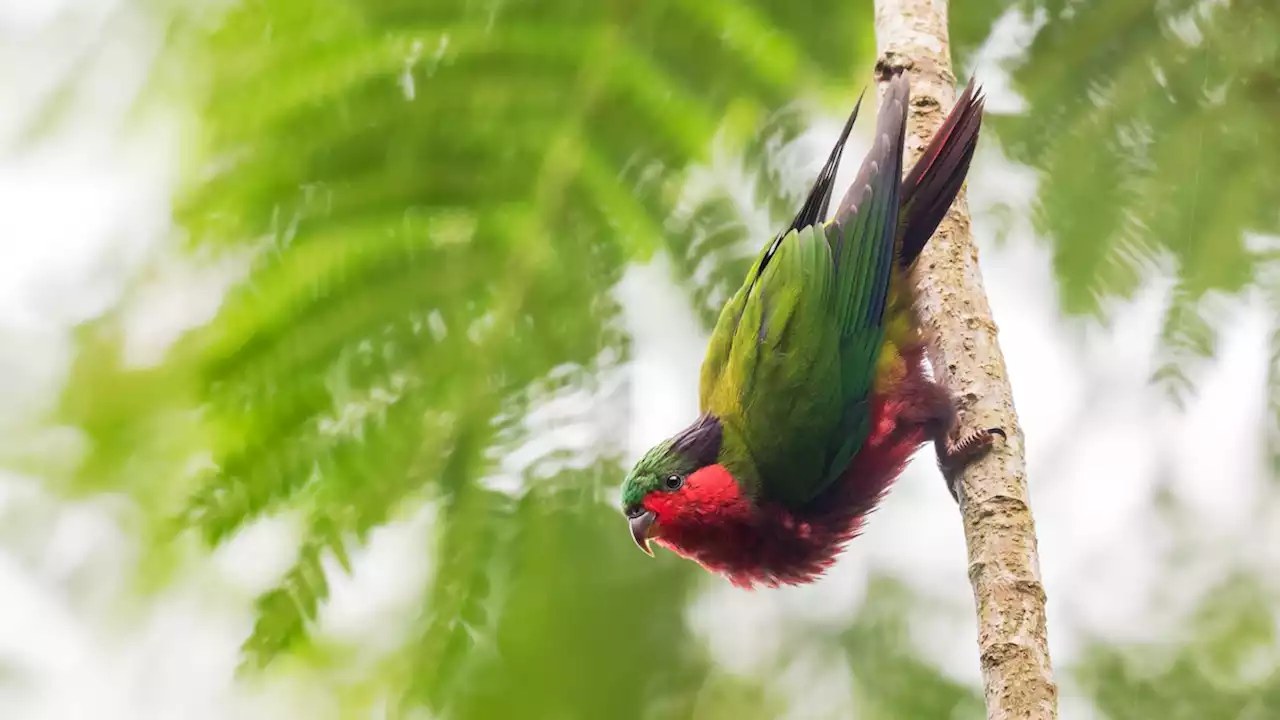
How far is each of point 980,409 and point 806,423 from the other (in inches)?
27.1

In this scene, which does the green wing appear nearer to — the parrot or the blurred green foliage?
the parrot

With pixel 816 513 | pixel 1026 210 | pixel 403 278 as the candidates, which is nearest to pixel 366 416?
pixel 403 278

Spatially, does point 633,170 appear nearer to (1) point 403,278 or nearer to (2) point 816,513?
(1) point 403,278

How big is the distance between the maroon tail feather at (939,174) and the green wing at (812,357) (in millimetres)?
101

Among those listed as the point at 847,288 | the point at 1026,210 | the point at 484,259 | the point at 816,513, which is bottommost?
the point at 816,513

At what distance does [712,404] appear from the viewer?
9.50ft

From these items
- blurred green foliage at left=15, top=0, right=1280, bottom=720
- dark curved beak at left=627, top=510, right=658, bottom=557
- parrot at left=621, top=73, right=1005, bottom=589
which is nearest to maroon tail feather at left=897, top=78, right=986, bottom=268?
parrot at left=621, top=73, right=1005, bottom=589

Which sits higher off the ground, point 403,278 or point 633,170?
point 633,170

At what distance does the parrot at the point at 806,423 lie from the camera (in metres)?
2.64

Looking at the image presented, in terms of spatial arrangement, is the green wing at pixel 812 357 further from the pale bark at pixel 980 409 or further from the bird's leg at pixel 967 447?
the bird's leg at pixel 967 447

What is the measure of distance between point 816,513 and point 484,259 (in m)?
1.03

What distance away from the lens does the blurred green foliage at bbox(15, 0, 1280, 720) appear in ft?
8.36

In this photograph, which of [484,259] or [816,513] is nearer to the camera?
[816,513]

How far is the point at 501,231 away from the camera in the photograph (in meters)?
2.91
